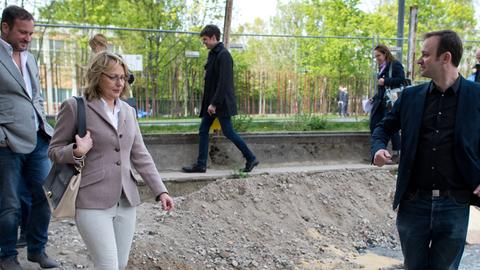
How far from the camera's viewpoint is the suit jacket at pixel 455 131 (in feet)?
10.1

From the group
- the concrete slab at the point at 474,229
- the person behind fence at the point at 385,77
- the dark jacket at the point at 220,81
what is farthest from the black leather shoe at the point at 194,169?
the concrete slab at the point at 474,229

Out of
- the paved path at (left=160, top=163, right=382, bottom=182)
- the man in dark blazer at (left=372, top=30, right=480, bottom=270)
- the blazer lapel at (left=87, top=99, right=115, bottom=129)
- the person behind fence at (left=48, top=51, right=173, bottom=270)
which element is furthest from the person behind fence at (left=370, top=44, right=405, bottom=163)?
the blazer lapel at (left=87, top=99, right=115, bottom=129)

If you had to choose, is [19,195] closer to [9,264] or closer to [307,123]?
[9,264]

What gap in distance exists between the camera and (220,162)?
8008 millimetres

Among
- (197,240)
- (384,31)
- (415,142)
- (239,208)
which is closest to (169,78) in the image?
(239,208)

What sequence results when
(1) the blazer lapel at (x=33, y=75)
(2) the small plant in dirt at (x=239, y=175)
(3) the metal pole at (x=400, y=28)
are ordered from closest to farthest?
1. (1) the blazer lapel at (x=33, y=75)
2. (2) the small plant in dirt at (x=239, y=175)
3. (3) the metal pole at (x=400, y=28)

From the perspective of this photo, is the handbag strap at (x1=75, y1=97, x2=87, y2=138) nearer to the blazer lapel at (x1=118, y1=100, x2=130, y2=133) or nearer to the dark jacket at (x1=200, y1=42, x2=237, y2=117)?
the blazer lapel at (x1=118, y1=100, x2=130, y2=133)

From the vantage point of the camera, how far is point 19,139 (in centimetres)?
406

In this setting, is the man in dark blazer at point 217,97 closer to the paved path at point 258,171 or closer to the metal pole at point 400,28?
the paved path at point 258,171

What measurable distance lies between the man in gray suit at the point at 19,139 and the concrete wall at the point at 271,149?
3.32 metres

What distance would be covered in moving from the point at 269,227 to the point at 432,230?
347 centimetres

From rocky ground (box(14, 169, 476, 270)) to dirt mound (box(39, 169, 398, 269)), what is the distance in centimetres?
1

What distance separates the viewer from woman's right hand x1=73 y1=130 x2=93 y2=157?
294cm

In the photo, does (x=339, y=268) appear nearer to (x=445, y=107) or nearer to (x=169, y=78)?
(x=445, y=107)
